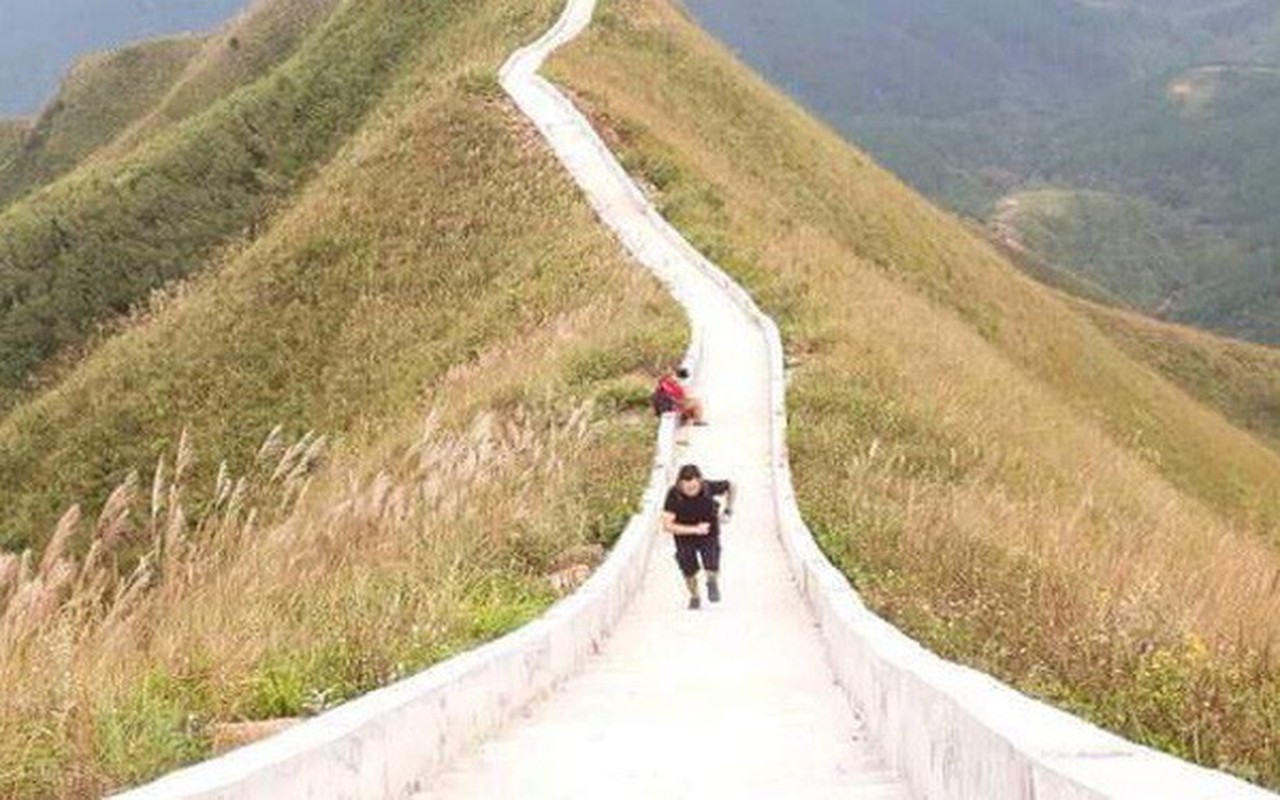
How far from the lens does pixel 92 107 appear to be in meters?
135

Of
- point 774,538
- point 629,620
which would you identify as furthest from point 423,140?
point 629,620

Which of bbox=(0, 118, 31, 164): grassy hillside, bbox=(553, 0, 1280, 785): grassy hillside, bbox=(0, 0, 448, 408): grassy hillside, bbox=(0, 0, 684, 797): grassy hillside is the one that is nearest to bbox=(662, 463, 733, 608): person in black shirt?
bbox=(0, 0, 684, 797): grassy hillside

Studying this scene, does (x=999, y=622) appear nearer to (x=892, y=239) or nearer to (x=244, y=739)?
(x=244, y=739)

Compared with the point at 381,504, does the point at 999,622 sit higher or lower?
lower

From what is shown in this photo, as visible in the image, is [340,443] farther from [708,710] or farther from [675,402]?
[708,710]

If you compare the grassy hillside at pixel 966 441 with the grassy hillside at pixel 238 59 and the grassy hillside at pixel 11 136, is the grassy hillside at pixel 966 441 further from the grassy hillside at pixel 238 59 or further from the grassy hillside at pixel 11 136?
the grassy hillside at pixel 11 136

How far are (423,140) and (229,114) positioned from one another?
29.3 m

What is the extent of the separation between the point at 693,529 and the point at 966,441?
758cm

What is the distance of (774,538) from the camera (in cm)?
1709

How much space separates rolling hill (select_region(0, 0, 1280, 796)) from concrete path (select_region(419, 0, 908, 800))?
701 mm

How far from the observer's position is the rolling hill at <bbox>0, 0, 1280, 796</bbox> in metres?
7.13

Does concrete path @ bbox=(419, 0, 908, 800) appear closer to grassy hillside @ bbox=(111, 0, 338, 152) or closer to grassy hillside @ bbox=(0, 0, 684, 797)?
grassy hillside @ bbox=(0, 0, 684, 797)

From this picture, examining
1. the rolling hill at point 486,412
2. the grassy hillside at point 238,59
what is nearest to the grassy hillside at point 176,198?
the rolling hill at point 486,412

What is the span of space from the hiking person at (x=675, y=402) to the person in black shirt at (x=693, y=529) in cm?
774
